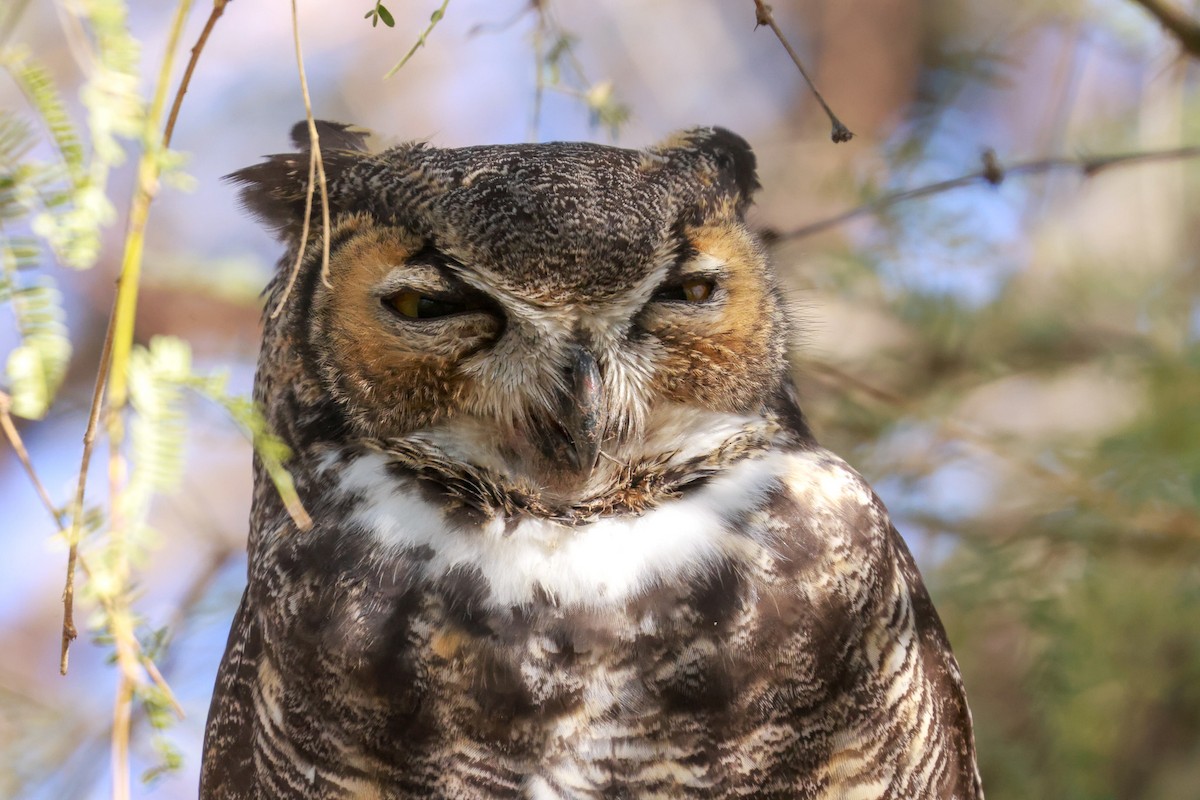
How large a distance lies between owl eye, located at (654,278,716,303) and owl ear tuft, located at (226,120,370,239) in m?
0.49

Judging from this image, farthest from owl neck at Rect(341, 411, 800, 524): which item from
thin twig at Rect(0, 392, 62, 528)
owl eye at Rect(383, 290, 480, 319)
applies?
thin twig at Rect(0, 392, 62, 528)

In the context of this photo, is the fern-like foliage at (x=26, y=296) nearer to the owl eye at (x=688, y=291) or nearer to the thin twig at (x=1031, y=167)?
the owl eye at (x=688, y=291)

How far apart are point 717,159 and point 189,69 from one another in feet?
3.05

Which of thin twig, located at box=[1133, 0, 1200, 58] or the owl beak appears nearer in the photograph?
the owl beak

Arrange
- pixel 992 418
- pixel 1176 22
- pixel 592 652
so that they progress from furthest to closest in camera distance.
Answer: pixel 992 418, pixel 1176 22, pixel 592 652

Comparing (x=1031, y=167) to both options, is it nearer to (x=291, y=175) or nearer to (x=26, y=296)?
(x=291, y=175)

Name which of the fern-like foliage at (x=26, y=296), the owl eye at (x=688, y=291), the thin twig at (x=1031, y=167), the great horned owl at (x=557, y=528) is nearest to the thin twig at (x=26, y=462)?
the fern-like foliage at (x=26, y=296)

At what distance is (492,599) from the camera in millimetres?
1527

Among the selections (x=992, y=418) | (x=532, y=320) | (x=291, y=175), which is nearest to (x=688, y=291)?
(x=532, y=320)

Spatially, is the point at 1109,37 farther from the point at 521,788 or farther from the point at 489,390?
the point at 521,788

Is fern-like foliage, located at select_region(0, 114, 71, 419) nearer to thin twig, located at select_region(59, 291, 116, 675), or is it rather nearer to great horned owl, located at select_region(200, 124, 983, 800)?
thin twig, located at select_region(59, 291, 116, 675)

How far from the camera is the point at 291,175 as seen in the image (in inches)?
71.0

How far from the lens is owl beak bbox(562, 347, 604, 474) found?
1.51m

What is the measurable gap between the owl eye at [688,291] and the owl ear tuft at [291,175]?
487 mm
